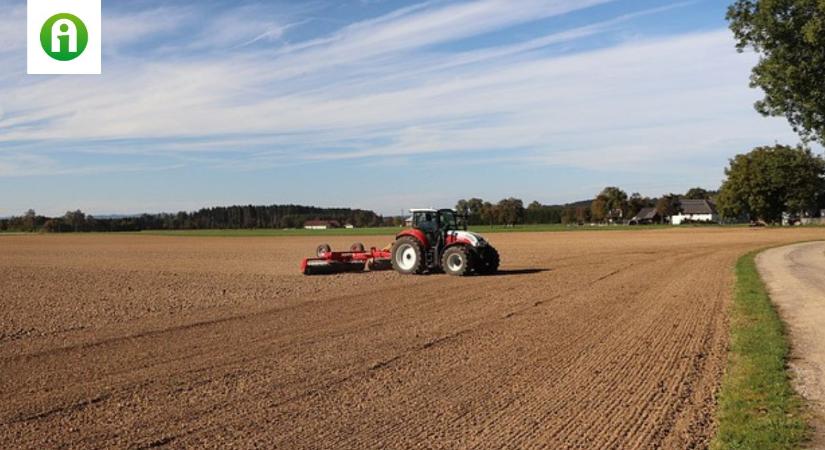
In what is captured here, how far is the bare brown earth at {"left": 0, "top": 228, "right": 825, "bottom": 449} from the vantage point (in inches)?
265

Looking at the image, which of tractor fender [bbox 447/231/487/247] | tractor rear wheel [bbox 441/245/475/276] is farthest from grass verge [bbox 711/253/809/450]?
tractor fender [bbox 447/231/487/247]

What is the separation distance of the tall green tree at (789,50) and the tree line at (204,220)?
426 ft

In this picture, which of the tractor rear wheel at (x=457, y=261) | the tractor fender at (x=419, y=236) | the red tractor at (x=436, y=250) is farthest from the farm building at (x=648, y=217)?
the tractor rear wheel at (x=457, y=261)

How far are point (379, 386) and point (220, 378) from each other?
1.94 metres

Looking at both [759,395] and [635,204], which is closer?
[759,395]

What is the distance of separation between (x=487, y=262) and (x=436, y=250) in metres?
1.77

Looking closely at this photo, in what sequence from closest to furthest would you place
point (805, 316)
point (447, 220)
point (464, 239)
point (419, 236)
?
point (805, 316)
point (464, 239)
point (419, 236)
point (447, 220)

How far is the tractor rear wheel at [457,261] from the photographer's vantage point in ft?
77.7

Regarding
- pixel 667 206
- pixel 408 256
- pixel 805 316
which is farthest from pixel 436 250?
pixel 667 206

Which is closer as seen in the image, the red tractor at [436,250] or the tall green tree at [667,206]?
the red tractor at [436,250]

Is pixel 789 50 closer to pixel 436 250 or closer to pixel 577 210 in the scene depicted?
pixel 436 250

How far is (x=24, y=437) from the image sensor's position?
6602 millimetres

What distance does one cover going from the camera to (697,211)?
168 m

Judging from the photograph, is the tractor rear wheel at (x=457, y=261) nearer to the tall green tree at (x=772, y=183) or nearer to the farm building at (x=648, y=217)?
the tall green tree at (x=772, y=183)
